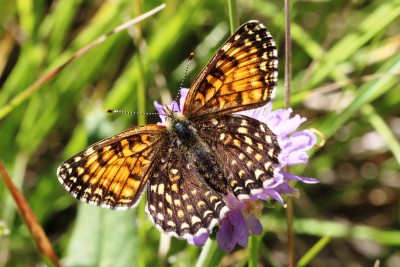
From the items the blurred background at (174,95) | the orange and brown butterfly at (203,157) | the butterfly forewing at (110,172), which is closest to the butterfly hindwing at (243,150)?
the orange and brown butterfly at (203,157)

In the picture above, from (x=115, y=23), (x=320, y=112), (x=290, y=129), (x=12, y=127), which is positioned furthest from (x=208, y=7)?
(x=290, y=129)

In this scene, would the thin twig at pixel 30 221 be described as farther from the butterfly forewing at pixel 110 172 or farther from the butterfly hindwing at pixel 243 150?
the butterfly hindwing at pixel 243 150

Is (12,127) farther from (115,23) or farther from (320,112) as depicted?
(320,112)

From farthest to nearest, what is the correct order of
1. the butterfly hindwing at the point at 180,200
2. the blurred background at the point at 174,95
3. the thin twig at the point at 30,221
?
the blurred background at the point at 174,95 → the thin twig at the point at 30,221 → the butterfly hindwing at the point at 180,200

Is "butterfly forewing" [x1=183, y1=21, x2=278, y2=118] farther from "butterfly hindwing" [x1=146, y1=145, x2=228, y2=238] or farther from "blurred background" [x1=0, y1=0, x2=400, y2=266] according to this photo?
"blurred background" [x1=0, y1=0, x2=400, y2=266]

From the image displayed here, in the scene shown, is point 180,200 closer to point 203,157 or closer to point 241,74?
point 203,157

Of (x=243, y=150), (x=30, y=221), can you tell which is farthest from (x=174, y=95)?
(x=243, y=150)
